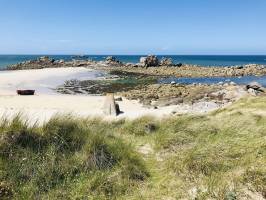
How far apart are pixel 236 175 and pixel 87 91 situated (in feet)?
97.2

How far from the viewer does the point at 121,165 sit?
25.6 ft

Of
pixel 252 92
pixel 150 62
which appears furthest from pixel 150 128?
pixel 150 62

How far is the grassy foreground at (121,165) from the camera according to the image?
6441mm

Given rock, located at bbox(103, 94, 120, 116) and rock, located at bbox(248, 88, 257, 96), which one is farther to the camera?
rock, located at bbox(248, 88, 257, 96)

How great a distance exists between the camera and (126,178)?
291 inches

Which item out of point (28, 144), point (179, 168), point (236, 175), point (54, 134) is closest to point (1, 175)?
point (28, 144)

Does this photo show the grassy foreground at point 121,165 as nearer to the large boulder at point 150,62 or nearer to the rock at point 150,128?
the rock at point 150,128

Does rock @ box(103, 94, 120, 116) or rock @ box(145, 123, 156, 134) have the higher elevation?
rock @ box(145, 123, 156, 134)

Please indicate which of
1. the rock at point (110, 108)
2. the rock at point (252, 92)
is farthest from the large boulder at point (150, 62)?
the rock at point (110, 108)

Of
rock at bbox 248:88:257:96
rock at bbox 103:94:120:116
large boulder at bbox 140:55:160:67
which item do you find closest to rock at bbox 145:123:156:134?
rock at bbox 103:94:120:116

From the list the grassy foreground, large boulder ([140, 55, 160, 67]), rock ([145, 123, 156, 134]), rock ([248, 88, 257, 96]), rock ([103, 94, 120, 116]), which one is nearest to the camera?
A: the grassy foreground

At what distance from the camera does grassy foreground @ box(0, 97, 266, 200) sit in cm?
644

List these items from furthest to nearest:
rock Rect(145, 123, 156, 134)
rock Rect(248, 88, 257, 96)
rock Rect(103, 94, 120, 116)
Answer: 1. rock Rect(248, 88, 257, 96)
2. rock Rect(103, 94, 120, 116)
3. rock Rect(145, 123, 156, 134)

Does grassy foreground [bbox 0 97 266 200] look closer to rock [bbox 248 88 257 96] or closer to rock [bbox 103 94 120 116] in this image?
rock [bbox 103 94 120 116]
